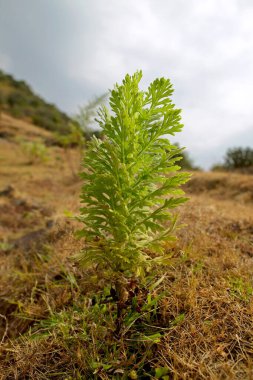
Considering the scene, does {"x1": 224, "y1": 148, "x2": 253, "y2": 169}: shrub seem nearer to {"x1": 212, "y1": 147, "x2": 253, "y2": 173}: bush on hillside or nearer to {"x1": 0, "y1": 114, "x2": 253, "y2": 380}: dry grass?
Answer: {"x1": 212, "y1": 147, "x2": 253, "y2": 173}: bush on hillside

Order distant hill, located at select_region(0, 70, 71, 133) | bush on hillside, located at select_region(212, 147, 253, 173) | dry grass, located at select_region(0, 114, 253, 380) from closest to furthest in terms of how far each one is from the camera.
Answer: dry grass, located at select_region(0, 114, 253, 380), bush on hillside, located at select_region(212, 147, 253, 173), distant hill, located at select_region(0, 70, 71, 133)

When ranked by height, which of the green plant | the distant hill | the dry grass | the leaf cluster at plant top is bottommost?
the dry grass

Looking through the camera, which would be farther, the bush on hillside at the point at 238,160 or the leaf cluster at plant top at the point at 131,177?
the bush on hillside at the point at 238,160

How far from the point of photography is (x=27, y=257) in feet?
10.7

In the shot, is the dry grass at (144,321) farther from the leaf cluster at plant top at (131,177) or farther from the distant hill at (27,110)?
the distant hill at (27,110)

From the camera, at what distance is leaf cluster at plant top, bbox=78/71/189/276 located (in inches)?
59.2

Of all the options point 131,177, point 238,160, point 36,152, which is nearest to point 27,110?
point 36,152

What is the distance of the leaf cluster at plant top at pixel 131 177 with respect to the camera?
150 centimetres

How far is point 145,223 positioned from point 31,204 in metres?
5.15

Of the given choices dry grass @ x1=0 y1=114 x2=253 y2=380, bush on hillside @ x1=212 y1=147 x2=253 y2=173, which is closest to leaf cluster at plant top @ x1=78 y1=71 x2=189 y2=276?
dry grass @ x1=0 y1=114 x2=253 y2=380

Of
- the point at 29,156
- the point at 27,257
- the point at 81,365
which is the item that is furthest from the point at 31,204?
the point at 29,156

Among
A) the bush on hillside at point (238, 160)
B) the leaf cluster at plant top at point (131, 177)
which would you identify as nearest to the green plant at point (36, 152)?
the bush on hillside at point (238, 160)

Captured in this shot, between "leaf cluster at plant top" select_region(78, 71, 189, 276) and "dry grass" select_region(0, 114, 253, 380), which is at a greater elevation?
"leaf cluster at plant top" select_region(78, 71, 189, 276)

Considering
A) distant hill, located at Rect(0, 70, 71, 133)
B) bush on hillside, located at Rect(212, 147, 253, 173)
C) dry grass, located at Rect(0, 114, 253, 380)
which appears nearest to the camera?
dry grass, located at Rect(0, 114, 253, 380)
